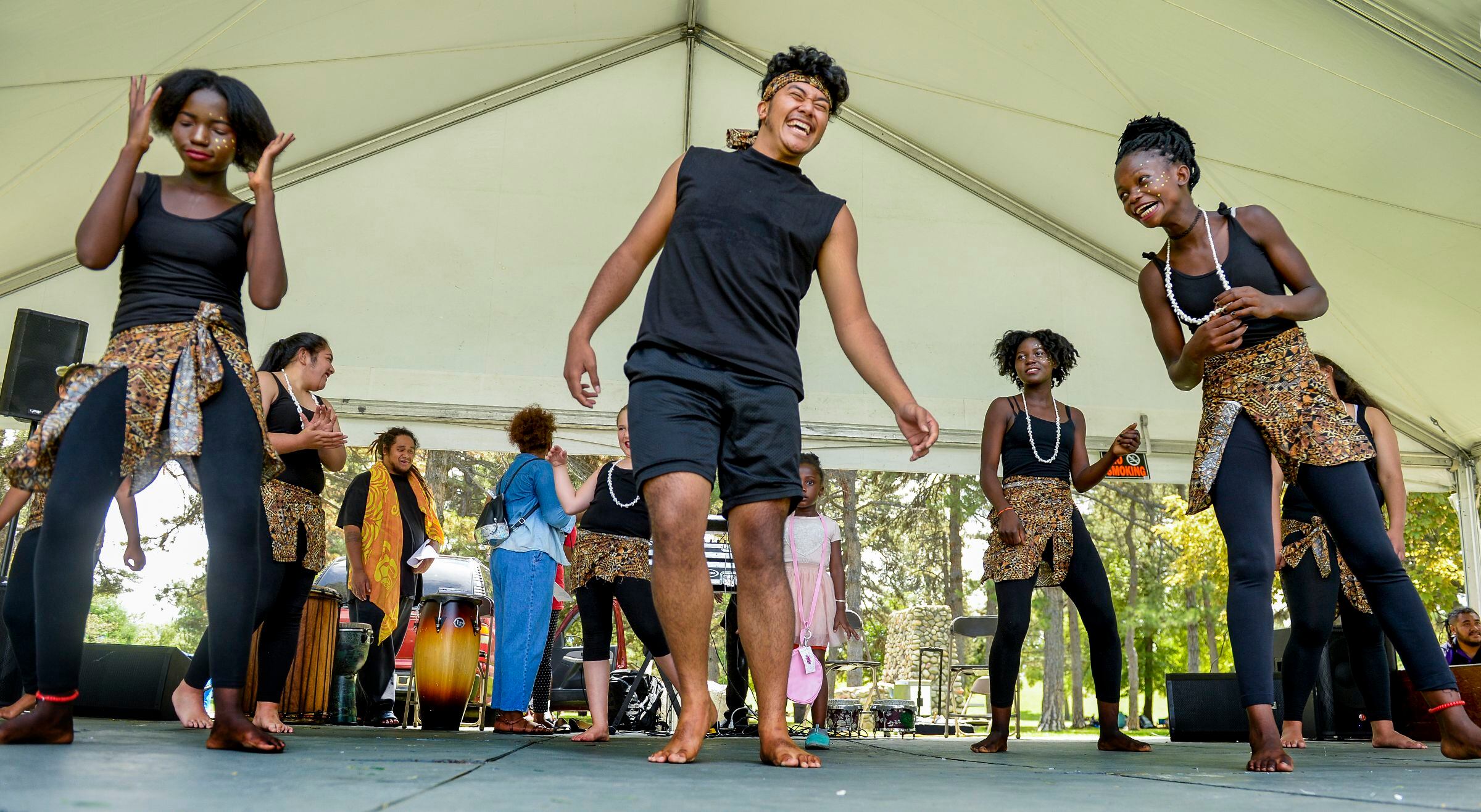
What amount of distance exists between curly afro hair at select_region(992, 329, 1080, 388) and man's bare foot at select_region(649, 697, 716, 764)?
2.83 m

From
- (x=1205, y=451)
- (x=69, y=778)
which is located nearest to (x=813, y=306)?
(x=1205, y=451)

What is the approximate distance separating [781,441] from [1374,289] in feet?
19.8

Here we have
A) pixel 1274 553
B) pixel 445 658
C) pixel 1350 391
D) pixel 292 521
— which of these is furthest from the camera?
pixel 445 658

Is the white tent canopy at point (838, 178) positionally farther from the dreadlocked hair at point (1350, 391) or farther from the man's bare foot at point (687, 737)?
the man's bare foot at point (687, 737)

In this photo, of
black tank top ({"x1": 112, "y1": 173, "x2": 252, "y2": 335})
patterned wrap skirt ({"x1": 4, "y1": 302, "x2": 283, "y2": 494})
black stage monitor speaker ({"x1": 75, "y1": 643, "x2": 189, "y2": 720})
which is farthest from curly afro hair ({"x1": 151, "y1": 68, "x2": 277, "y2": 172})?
black stage monitor speaker ({"x1": 75, "y1": 643, "x2": 189, "y2": 720})

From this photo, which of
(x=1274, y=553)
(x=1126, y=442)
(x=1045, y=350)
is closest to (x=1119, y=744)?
(x=1126, y=442)

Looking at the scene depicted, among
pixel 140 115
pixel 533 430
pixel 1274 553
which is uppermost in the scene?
pixel 140 115

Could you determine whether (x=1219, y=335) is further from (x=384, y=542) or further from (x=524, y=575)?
(x=384, y=542)

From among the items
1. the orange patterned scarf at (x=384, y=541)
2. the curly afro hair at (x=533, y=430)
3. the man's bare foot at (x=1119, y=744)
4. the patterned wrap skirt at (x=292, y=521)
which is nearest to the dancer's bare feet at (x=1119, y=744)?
the man's bare foot at (x=1119, y=744)

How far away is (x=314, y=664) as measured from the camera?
20.5ft

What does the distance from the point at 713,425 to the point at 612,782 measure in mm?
944

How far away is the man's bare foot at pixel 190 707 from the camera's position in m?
4.16

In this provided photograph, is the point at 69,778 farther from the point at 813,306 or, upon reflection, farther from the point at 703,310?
the point at 813,306

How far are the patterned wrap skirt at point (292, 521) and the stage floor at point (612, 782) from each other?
4.65 ft
